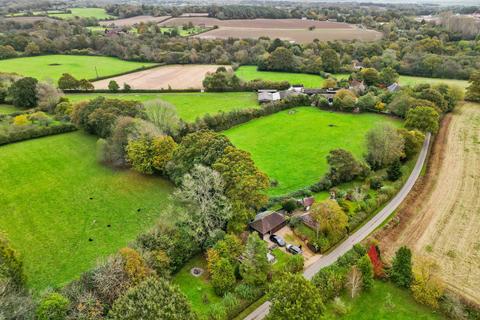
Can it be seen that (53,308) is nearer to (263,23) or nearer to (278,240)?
(278,240)

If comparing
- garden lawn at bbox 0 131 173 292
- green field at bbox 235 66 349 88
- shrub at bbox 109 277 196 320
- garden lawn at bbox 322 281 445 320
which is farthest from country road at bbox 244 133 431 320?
green field at bbox 235 66 349 88

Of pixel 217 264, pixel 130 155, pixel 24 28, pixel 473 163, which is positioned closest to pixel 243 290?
pixel 217 264

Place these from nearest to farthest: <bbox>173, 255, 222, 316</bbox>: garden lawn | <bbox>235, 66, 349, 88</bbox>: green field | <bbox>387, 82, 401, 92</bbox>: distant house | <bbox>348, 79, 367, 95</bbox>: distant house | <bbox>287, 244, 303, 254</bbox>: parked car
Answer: <bbox>173, 255, 222, 316</bbox>: garden lawn, <bbox>287, 244, 303, 254</bbox>: parked car, <bbox>387, 82, 401, 92</bbox>: distant house, <bbox>348, 79, 367, 95</bbox>: distant house, <bbox>235, 66, 349, 88</bbox>: green field

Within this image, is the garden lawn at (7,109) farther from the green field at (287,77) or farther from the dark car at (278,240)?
the dark car at (278,240)

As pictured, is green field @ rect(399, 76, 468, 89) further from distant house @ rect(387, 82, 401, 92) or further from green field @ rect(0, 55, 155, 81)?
green field @ rect(0, 55, 155, 81)

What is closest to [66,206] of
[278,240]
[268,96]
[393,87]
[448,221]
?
[278,240]

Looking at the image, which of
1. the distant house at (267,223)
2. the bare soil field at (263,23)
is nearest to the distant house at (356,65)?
the bare soil field at (263,23)
